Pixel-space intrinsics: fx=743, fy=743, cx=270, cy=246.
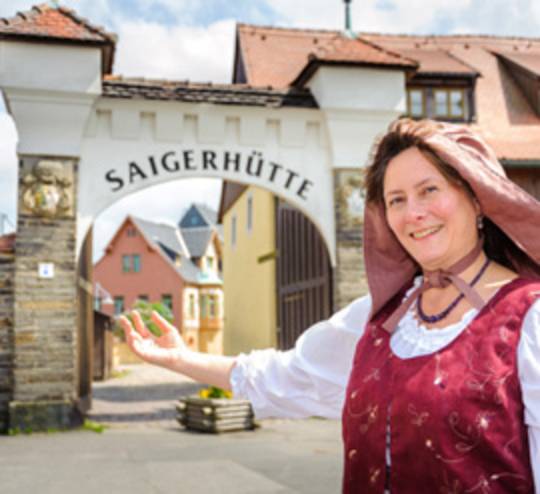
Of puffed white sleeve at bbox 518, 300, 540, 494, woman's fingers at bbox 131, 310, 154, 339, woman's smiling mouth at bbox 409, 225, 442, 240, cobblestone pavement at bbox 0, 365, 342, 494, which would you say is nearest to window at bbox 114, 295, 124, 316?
cobblestone pavement at bbox 0, 365, 342, 494

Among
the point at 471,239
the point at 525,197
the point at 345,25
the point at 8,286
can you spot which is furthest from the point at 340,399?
the point at 345,25

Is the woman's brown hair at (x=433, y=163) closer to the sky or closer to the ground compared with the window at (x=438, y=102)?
closer to the ground

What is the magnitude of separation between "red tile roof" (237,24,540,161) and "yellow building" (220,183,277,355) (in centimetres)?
299

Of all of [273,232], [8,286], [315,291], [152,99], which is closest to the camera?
[8,286]

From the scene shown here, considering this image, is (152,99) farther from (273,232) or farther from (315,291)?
(273,232)

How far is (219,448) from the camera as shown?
8281 millimetres

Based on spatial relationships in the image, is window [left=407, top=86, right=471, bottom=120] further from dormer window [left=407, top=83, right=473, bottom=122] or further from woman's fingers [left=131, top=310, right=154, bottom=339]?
woman's fingers [left=131, top=310, right=154, bottom=339]

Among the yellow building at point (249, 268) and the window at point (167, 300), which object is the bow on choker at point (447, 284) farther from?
the window at point (167, 300)

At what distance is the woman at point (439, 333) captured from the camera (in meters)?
1.51

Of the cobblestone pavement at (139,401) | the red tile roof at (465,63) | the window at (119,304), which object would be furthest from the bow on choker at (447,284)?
the window at (119,304)

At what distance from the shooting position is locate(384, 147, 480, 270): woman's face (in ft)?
5.74

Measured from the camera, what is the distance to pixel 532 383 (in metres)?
1.49

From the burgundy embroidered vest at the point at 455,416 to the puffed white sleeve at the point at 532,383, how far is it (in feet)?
0.04

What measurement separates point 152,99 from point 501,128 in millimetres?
7937
